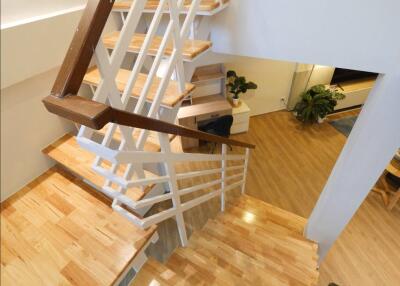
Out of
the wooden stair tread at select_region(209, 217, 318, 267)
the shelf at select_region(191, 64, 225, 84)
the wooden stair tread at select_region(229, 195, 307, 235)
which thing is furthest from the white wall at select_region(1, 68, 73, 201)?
the shelf at select_region(191, 64, 225, 84)

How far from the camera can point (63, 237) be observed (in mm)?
1293

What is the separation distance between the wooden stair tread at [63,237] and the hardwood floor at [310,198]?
4.43 feet

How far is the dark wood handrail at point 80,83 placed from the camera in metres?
0.59

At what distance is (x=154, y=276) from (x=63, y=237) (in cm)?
59

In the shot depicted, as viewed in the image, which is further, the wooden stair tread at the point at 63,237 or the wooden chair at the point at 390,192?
the wooden chair at the point at 390,192

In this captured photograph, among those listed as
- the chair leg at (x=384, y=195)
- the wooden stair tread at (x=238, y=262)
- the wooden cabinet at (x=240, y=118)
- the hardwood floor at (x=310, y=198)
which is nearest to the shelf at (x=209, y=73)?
the wooden cabinet at (x=240, y=118)

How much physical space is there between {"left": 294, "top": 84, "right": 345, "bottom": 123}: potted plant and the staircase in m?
3.03

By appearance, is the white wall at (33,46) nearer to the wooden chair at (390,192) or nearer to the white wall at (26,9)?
the white wall at (26,9)

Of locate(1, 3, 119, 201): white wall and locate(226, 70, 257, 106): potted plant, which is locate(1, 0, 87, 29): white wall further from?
locate(226, 70, 257, 106): potted plant

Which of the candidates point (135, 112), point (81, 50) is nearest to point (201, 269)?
point (135, 112)

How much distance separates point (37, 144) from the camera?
4.83ft

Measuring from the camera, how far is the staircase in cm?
76

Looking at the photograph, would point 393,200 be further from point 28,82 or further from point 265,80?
point 28,82

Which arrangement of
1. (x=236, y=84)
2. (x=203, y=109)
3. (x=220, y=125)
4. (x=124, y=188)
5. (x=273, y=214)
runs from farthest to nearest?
(x=236, y=84) < (x=203, y=109) < (x=220, y=125) < (x=273, y=214) < (x=124, y=188)
